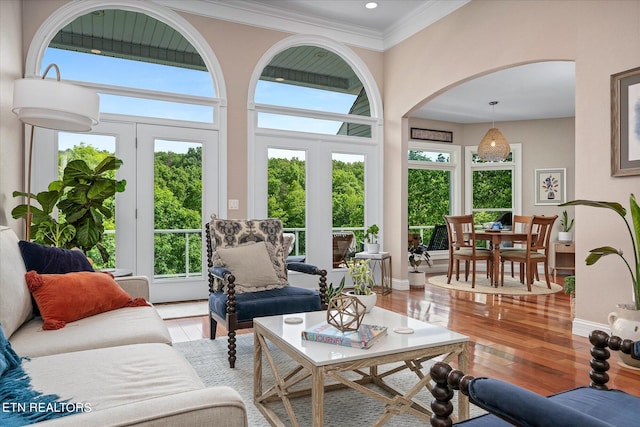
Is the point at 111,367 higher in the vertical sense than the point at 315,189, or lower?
lower

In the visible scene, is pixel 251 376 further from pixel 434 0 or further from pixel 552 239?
pixel 552 239

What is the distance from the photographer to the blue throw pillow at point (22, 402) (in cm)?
105

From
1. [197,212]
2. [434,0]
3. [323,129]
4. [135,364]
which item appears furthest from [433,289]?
[135,364]

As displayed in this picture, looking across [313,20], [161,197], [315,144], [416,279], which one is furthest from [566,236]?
[161,197]

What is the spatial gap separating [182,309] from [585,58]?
14.6 feet

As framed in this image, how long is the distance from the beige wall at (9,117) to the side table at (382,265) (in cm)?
372

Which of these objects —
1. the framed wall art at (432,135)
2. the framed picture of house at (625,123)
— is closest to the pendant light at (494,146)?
the framed wall art at (432,135)

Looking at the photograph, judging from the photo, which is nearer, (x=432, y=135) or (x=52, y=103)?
(x=52, y=103)

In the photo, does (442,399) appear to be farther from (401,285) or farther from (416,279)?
(416,279)

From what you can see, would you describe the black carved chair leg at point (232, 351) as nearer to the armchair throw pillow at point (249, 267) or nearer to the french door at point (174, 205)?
the armchair throw pillow at point (249, 267)

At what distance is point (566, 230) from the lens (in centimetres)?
762

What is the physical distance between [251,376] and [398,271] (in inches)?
136

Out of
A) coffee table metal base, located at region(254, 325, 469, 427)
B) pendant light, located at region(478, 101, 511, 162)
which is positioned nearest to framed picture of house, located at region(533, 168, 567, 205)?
pendant light, located at region(478, 101, 511, 162)

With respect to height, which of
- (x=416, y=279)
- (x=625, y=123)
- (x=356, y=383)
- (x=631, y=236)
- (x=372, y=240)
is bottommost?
(x=416, y=279)
